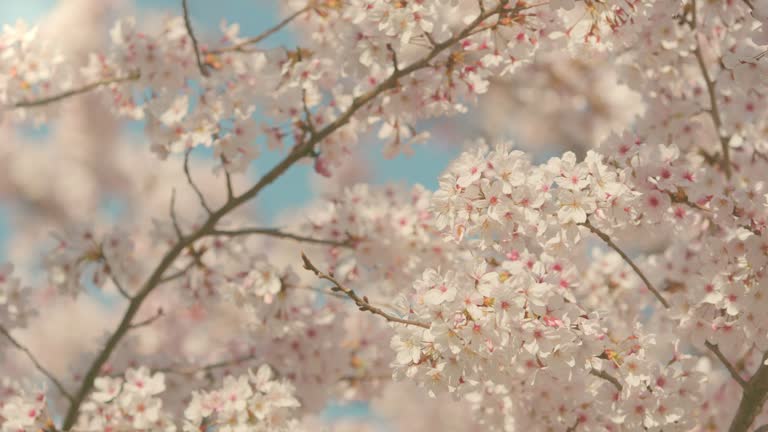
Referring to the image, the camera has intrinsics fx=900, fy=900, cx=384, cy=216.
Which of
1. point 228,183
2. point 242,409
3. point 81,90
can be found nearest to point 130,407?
point 242,409

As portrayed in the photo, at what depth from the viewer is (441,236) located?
3.37 metres

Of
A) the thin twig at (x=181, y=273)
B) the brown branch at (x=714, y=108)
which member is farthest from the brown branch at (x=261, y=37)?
the brown branch at (x=714, y=108)

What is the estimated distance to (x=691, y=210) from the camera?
3.11m

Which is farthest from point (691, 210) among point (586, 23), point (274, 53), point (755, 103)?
point (274, 53)

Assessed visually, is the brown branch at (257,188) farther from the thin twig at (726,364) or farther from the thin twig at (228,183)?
the thin twig at (726,364)

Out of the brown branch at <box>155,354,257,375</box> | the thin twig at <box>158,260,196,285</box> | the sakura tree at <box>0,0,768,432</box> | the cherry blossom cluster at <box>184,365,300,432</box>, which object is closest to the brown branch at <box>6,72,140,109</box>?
the sakura tree at <box>0,0,768,432</box>

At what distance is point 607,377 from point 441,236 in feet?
2.65

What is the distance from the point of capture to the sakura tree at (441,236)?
105 inches

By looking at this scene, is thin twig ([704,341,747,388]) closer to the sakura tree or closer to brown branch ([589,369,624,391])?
the sakura tree

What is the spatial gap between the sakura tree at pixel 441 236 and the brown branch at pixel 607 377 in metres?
0.01

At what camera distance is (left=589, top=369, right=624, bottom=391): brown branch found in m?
2.91

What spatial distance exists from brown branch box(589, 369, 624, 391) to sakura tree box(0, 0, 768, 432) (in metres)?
0.01

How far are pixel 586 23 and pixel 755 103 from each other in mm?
1084

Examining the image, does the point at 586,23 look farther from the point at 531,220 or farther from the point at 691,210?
the point at 531,220
